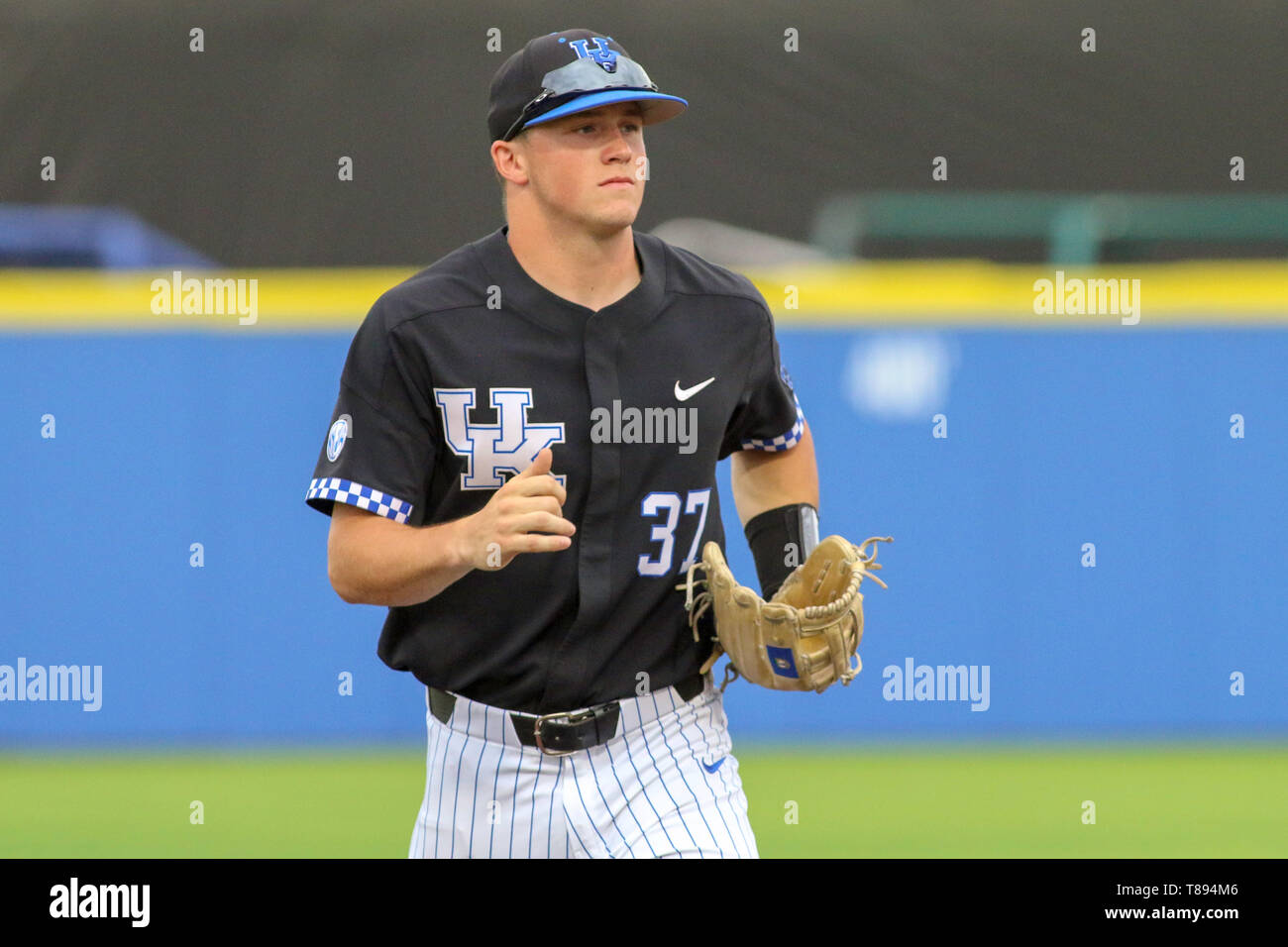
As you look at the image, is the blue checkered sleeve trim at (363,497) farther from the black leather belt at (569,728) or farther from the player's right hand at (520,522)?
the black leather belt at (569,728)

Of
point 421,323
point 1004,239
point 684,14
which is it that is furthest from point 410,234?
point 421,323

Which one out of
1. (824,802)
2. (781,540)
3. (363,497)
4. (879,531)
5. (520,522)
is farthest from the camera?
(879,531)

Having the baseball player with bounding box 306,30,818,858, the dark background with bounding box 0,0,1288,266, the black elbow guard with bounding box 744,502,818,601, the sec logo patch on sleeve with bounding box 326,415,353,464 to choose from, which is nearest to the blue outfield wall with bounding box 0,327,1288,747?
the dark background with bounding box 0,0,1288,266

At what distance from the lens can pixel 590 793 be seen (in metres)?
2.46

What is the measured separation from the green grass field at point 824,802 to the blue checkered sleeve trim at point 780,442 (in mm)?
2399

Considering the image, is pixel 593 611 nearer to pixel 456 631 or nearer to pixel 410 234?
pixel 456 631

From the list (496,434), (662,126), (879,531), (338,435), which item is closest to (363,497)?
(338,435)

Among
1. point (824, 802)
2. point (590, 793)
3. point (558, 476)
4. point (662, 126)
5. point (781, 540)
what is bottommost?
point (824, 802)

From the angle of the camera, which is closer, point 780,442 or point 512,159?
point 512,159

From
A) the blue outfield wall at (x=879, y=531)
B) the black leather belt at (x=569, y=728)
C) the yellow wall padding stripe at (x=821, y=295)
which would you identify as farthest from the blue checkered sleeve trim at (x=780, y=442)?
the yellow wall padding stripe at (x=821, y=295)

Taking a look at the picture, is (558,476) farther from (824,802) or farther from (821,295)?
(821,295)

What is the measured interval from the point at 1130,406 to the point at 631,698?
4.06m

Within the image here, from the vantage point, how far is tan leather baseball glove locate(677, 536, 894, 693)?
2455 mm

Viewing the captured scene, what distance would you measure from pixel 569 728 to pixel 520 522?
0.44 m
